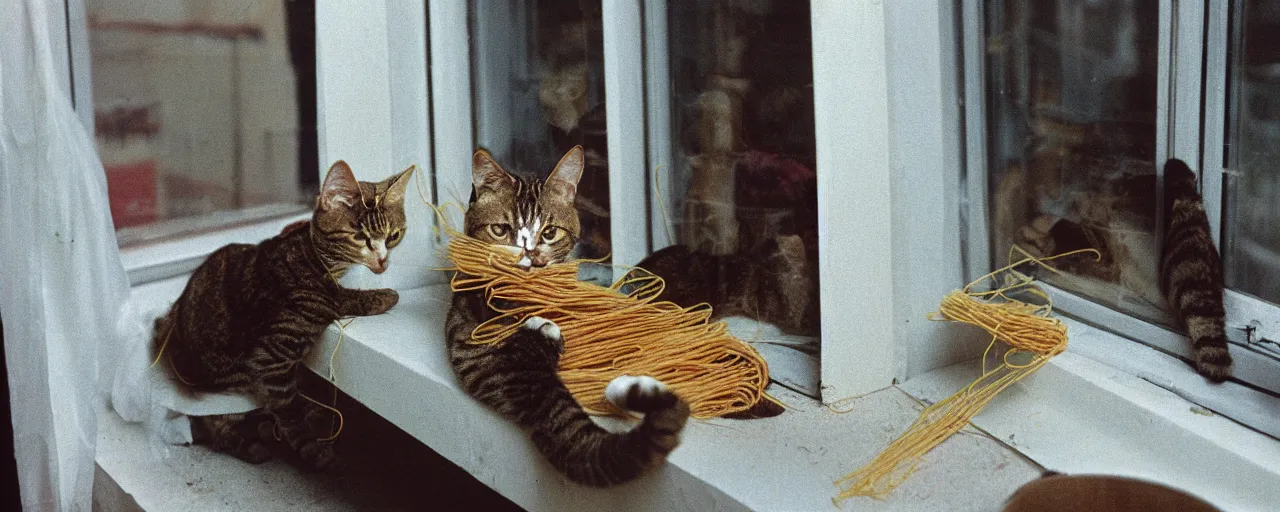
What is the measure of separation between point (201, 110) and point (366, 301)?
1.03 feet

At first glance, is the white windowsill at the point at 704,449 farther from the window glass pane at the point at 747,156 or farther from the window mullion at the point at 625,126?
the window mullion at the point at 625,126

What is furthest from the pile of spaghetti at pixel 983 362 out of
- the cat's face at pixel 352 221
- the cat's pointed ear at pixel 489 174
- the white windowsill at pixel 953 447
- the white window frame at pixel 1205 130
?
Result: the cat's face at pixel 352 221

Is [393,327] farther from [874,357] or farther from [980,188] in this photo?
[980,188]

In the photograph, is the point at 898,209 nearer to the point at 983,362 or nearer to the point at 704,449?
the point at 983,362

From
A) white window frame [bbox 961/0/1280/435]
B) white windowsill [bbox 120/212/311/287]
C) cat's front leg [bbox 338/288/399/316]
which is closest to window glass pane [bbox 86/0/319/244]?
white windowsill [bbox 120/212/311/287]

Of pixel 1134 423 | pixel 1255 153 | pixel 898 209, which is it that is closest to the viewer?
pixel 1255 153

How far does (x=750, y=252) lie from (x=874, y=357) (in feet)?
0.57

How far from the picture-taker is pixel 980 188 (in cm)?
97

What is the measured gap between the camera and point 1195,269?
2.47ft

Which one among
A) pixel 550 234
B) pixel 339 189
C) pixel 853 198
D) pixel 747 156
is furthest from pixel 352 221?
pixel 853 198

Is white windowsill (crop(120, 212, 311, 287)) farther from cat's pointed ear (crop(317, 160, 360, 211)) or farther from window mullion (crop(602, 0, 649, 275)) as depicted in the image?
window mullion (crop(602, 0, 649, 275))

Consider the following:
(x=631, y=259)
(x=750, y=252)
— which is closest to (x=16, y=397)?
(x=631, y=259)

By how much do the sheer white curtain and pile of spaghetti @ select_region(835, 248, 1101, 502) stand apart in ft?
2.93

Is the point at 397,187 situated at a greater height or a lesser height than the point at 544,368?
greater
